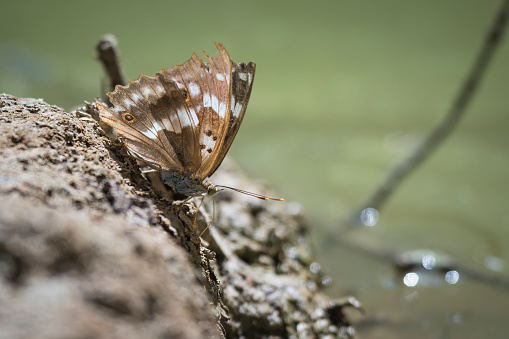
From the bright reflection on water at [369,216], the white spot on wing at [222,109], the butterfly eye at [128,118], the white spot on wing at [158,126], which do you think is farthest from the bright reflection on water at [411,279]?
the butterfly eye at [128,118]

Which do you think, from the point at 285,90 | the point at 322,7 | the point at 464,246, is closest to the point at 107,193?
the point at 464,246

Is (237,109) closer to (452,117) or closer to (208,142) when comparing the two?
(208,142)

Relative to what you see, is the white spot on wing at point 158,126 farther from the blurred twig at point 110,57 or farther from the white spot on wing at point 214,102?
the blurred twig at point 110,57

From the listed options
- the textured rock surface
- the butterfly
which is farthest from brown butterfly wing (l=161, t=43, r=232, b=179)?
the textured rock surface

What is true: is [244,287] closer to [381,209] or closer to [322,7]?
[381,209]

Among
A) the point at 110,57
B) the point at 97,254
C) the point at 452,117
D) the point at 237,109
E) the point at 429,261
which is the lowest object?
the point at 97,254

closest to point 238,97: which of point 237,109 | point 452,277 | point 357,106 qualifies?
point 237,109
